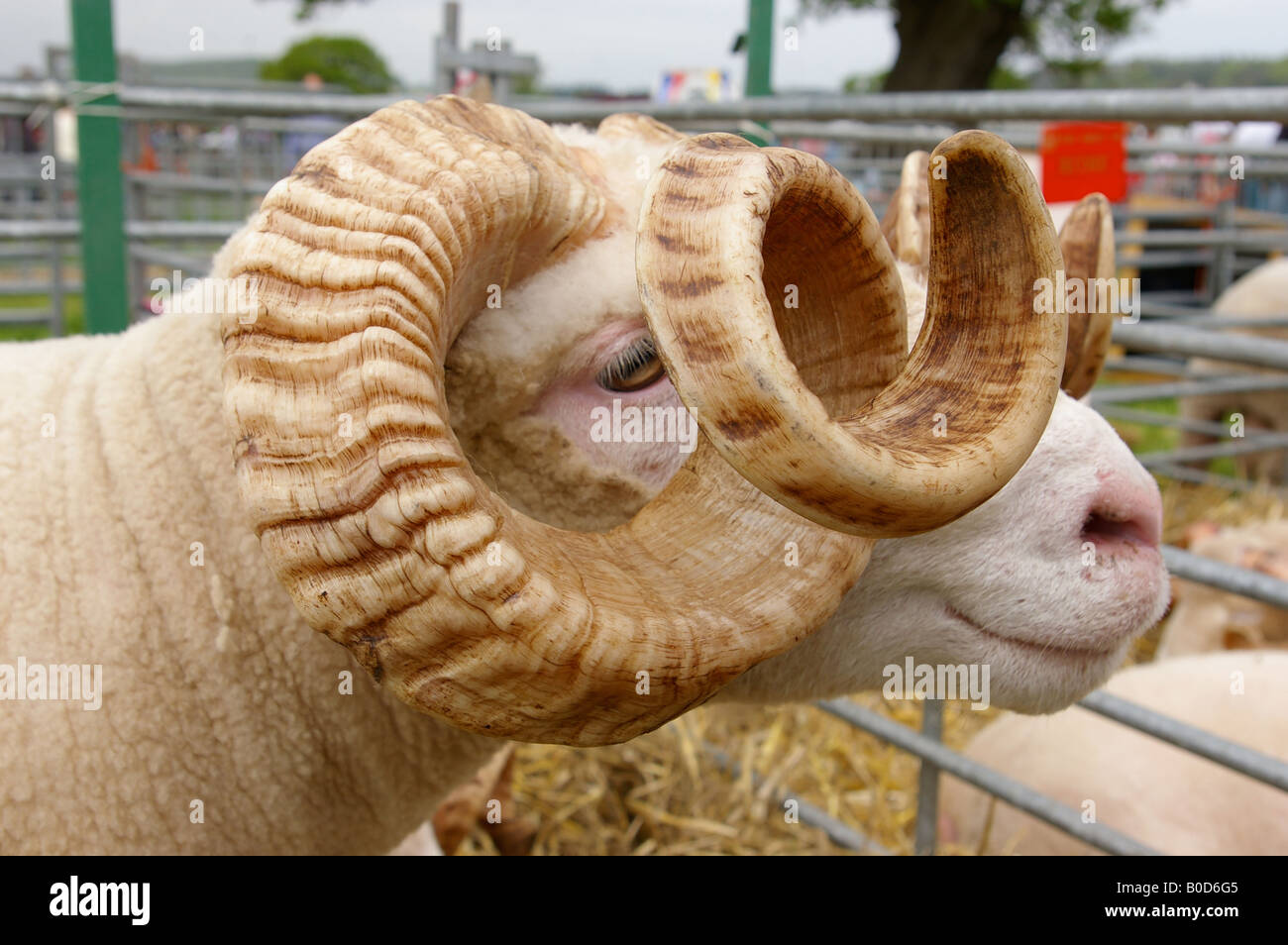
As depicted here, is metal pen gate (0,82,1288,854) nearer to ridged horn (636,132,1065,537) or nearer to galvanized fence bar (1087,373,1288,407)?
galvanized fence bar (1087,373,1288,407)

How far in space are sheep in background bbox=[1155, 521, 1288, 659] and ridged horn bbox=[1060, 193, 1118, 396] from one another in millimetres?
2523

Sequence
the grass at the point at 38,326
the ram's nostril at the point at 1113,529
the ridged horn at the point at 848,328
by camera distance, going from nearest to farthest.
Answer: the ridged horn at the point at 848,328, the ram's nostril at the point at 1113,529, the grass at the point at 38,326

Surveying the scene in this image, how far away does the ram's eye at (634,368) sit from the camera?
1416mm

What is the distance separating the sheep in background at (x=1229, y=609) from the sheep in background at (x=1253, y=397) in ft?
7.41

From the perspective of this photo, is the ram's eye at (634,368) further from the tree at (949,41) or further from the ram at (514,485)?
the tree at (949,41)

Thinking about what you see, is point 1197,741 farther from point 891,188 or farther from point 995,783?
point 891,188

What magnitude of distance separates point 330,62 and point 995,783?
49.4m

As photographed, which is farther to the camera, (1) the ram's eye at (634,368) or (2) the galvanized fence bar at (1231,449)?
(2) the galvanized fence bar at (1231,449)

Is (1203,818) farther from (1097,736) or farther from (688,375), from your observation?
(688,375)

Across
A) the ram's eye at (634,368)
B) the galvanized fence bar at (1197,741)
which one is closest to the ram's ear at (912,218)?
the ram's eye at (634,368)

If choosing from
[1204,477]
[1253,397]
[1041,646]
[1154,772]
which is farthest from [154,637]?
[1253,397]

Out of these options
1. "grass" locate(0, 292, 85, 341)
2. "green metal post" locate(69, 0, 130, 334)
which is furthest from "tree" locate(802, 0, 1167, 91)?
"green metal post" locate(69, 0, 130, 334)

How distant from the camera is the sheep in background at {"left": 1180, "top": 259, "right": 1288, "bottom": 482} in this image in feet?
21.6
